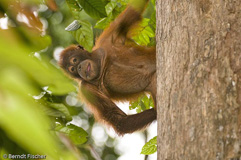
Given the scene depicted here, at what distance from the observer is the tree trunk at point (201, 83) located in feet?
3.76

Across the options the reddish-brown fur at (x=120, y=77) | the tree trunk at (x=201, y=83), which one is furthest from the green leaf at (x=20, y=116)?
the reddish-brown fur at (x=120, y=77)

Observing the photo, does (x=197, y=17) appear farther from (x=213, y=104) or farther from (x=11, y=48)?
(x=11, y=48)

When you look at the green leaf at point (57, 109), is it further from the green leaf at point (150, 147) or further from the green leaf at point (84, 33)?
the green leaf at point (150, 147)

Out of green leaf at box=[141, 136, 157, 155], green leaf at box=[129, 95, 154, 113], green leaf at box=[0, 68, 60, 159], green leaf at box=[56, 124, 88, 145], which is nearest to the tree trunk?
green leaf at box=[0, 68, 60, 159]

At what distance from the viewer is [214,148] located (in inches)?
44.3

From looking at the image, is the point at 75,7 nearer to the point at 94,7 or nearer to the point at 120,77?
the point at 94,7

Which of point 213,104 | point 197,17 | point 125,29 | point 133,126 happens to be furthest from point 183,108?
point 125,29

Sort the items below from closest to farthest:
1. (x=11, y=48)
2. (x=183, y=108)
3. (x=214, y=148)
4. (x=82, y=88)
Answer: (x=11, y=48) → (x=214, y=148) → (x=183, y=108) → (x=82, y=88)

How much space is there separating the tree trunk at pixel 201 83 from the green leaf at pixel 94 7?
36.2 inches

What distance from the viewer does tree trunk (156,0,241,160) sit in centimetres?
114

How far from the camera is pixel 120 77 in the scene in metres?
3.00

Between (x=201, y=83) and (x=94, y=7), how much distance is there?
1240mm

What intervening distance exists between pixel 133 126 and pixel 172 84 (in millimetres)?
1622

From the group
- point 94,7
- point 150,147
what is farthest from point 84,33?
point 150,147
